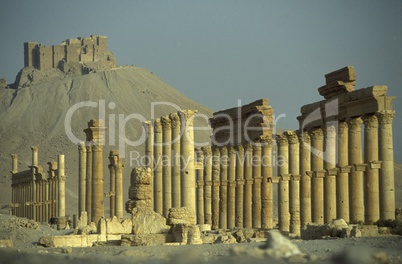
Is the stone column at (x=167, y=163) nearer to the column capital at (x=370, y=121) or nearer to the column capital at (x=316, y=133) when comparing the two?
the column capital at (x=316, y=133)

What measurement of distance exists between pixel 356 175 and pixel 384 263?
18.2m

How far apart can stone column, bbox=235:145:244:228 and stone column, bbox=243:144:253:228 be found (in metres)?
0.76

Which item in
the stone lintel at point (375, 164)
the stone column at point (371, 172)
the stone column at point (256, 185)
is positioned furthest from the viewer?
the stone column at point (256, 185)

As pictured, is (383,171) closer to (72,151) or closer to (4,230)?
(4,230)

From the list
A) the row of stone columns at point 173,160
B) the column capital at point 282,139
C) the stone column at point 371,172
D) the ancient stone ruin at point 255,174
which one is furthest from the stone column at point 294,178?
the stone column at point 371,172

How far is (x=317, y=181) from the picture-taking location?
120ft

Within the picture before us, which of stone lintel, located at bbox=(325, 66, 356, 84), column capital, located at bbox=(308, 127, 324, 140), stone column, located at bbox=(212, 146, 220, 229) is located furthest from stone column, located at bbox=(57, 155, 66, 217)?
stone lintel, located at bbox=(325, 66, 356, 84)

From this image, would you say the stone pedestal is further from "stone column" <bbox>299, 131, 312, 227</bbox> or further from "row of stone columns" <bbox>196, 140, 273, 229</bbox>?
"stone column" <bbox>299, 131, 312, 227</bbox>

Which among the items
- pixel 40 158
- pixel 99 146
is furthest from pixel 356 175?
pixel 40 158

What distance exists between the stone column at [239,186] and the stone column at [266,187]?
10.3ft

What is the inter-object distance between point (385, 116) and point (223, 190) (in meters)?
18.6

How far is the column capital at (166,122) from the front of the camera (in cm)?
4219

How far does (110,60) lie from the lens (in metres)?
180

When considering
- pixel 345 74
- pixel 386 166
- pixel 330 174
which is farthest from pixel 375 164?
pixel 345 74
